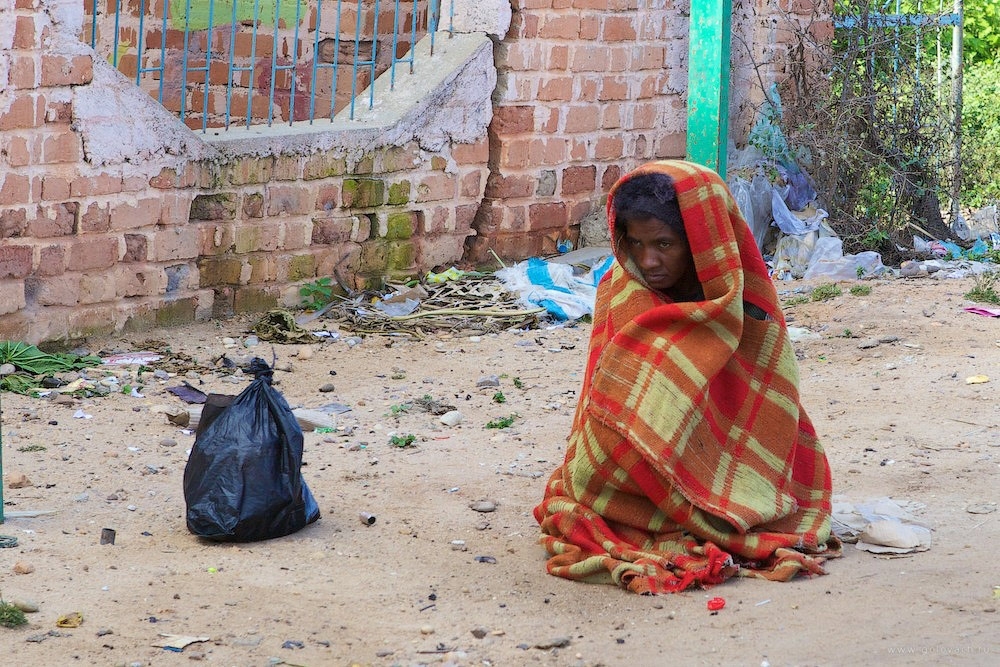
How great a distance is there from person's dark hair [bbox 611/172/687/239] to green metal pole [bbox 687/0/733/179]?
15.0ft

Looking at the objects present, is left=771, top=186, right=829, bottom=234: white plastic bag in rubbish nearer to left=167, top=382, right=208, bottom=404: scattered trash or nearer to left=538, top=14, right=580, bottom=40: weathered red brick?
left=538, top=14, right=580, bottom=40: weathered red brick

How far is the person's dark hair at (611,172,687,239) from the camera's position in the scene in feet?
10.4

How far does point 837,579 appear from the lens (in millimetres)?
3184

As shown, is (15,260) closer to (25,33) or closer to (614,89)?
(25,33)

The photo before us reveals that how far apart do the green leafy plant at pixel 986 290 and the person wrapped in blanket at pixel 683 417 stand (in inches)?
141

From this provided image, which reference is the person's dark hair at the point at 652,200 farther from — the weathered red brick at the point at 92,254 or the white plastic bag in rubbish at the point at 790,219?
the white plastic bag in rubbish at the point at 790,219

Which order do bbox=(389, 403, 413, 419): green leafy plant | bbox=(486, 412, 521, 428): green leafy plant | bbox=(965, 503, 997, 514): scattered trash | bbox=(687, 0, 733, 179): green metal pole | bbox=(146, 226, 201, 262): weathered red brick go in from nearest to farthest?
bbox=(965, 503, 997, 514): scattered trash → bbox=(486, 412, 521, 428): green leafy plant → bbox=(389, 403, 413, 419): green leafy plant → bbox=(146, 226, 201, 262): weathered red brick → bbox=(687, 0, 733, 179): green metal pole

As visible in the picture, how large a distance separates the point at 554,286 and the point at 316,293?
130cm

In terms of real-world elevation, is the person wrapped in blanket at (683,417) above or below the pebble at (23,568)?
above

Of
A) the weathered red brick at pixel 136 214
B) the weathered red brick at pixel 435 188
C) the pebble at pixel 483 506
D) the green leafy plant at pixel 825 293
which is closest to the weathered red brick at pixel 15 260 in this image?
the weathered red brick at pixel 136 214

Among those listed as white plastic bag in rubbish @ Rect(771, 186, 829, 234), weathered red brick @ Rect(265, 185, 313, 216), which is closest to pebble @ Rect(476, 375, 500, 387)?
weathered red brick @ Rect(265, 185, 313, 216)

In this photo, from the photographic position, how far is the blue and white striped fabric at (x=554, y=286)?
6727 millimetres

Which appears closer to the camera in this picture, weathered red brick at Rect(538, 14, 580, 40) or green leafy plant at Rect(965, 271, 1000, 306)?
green leafy plant at Rect(965, 271, 1000, 306)

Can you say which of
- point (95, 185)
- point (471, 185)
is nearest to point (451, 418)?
point (95, 185)
